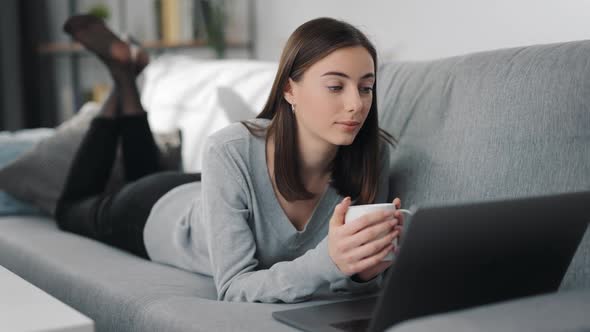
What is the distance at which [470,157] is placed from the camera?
4.91 ft

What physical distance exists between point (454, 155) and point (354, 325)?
50 cm

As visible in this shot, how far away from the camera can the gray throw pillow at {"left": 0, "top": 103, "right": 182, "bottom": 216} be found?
244cm

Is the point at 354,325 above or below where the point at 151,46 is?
above

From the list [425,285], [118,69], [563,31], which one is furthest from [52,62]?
[425,285]

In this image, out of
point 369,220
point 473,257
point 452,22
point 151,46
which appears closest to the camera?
point 473,257

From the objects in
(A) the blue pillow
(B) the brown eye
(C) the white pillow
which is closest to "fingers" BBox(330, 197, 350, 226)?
(B) the brown eye

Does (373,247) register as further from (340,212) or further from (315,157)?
(315,157)

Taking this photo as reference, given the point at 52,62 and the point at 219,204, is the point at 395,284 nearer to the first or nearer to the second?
the point at 219,204

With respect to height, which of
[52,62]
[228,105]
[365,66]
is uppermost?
[365,66]

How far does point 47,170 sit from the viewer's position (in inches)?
96.3

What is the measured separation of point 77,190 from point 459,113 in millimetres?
1294

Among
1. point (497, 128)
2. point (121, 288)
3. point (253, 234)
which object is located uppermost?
point (497, 128)

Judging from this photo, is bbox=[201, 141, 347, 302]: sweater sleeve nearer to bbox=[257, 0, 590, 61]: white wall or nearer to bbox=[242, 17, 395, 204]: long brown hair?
bbox=[242, 17, 395, 204]: long brown hair

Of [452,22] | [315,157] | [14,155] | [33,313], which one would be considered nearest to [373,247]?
[315,157]
